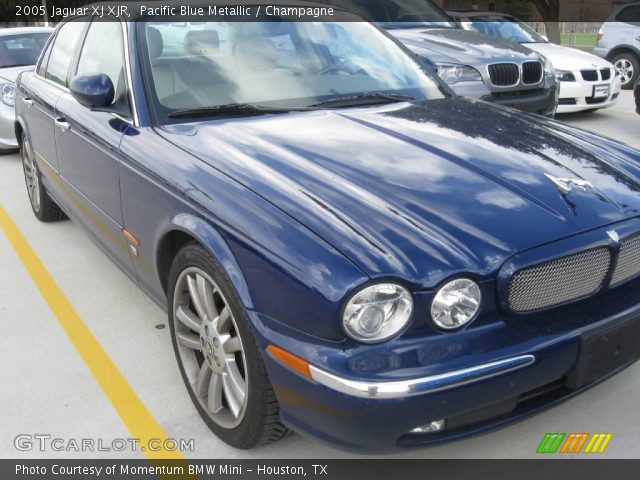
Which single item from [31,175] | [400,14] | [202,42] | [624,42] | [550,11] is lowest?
[550,11]

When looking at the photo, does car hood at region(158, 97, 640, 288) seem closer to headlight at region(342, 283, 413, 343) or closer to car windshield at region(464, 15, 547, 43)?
headlight at region(342, 283, 413, 343)

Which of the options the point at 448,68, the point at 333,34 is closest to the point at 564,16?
the point at 448,68

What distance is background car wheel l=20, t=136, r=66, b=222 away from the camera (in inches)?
201

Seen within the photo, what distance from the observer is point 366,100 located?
338cm

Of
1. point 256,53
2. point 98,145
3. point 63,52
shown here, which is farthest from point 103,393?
point 63,52

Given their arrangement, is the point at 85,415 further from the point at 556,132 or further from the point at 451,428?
the point at 556,132

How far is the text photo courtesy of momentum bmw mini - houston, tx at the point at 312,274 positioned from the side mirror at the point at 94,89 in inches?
0.5

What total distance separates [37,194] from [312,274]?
13.1 ft

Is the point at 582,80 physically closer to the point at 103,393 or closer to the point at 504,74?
the point at 504,74

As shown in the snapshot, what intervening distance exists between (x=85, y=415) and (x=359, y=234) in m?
1.55

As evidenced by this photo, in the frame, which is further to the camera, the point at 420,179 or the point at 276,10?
the point at 276,10

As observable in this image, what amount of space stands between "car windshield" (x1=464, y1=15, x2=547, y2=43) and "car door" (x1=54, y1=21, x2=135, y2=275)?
23.7ft

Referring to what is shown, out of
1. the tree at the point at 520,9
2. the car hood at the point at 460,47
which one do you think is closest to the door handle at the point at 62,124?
the car hood at the point at 460,47

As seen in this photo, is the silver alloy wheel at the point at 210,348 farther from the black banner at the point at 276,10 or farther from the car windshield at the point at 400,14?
the car windshield at the point at 400,14
